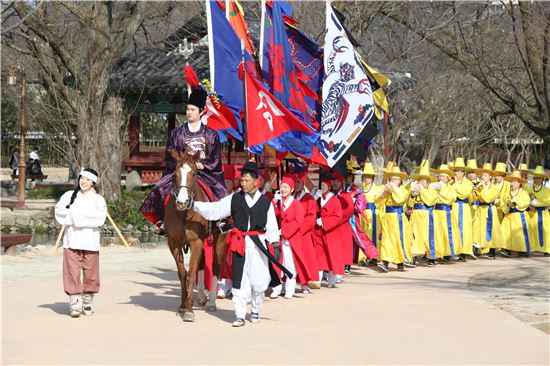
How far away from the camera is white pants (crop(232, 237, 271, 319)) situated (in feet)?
38.6

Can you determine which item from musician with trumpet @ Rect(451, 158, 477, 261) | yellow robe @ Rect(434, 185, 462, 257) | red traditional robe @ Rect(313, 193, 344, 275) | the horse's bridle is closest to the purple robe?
the horse's bridle

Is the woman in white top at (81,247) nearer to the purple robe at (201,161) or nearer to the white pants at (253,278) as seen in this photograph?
the purple robe at (201,161)

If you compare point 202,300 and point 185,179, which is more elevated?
point 185,179

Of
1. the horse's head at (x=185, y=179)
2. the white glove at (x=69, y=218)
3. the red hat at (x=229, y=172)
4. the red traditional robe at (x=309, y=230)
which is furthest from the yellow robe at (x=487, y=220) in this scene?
the white glove at (x=69, y=218)

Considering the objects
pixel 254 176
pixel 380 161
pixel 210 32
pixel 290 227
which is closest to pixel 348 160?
pixel 290 227

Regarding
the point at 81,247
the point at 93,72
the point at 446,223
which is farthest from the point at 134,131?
the point at 81,247

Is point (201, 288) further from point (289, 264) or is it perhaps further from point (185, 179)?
point (289, 264)

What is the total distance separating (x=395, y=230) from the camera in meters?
18.5

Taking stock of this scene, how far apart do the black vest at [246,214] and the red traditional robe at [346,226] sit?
169 inches

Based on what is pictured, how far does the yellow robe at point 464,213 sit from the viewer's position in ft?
67.6

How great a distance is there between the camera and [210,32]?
14.2m

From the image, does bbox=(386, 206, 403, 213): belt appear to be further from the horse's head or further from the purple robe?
the horse's head

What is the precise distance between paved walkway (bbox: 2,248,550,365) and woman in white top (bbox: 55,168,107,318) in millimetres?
281

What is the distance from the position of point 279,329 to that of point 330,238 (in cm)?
461
